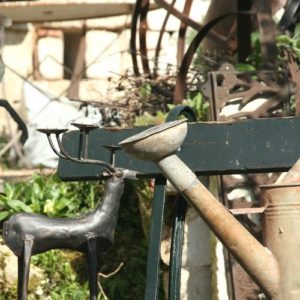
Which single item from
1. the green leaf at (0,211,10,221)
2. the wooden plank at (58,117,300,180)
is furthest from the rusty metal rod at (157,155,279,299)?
the green leaf at (0,211,10,221)

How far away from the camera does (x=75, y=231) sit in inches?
109

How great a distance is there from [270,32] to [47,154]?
13.8 ft

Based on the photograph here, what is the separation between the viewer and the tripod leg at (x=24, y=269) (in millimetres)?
2688

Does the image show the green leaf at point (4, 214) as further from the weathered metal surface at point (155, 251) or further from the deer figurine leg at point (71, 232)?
the weathered metal surface at point (155, 251)

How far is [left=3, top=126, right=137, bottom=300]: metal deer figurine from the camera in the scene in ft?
9.03

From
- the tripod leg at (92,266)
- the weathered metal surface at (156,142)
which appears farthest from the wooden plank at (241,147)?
the weathered metal surface at (156,142)

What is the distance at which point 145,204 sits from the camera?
195 inches

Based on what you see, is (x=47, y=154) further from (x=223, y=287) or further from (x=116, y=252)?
(x=223, y=287)

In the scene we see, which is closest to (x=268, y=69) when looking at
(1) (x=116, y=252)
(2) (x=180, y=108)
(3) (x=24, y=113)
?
(1) (x=116, y=252)

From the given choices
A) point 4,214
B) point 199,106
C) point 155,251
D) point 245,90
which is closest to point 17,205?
point 4,214

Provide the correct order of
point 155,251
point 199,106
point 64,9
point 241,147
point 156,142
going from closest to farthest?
point 156,142, point 155,251, point 241,147, point 199,106, point 64,9

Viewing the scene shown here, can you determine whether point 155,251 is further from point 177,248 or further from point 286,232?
point 286,232

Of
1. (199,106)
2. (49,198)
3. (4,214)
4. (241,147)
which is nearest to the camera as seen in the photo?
(241,147)

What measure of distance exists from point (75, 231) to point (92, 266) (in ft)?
0.33
